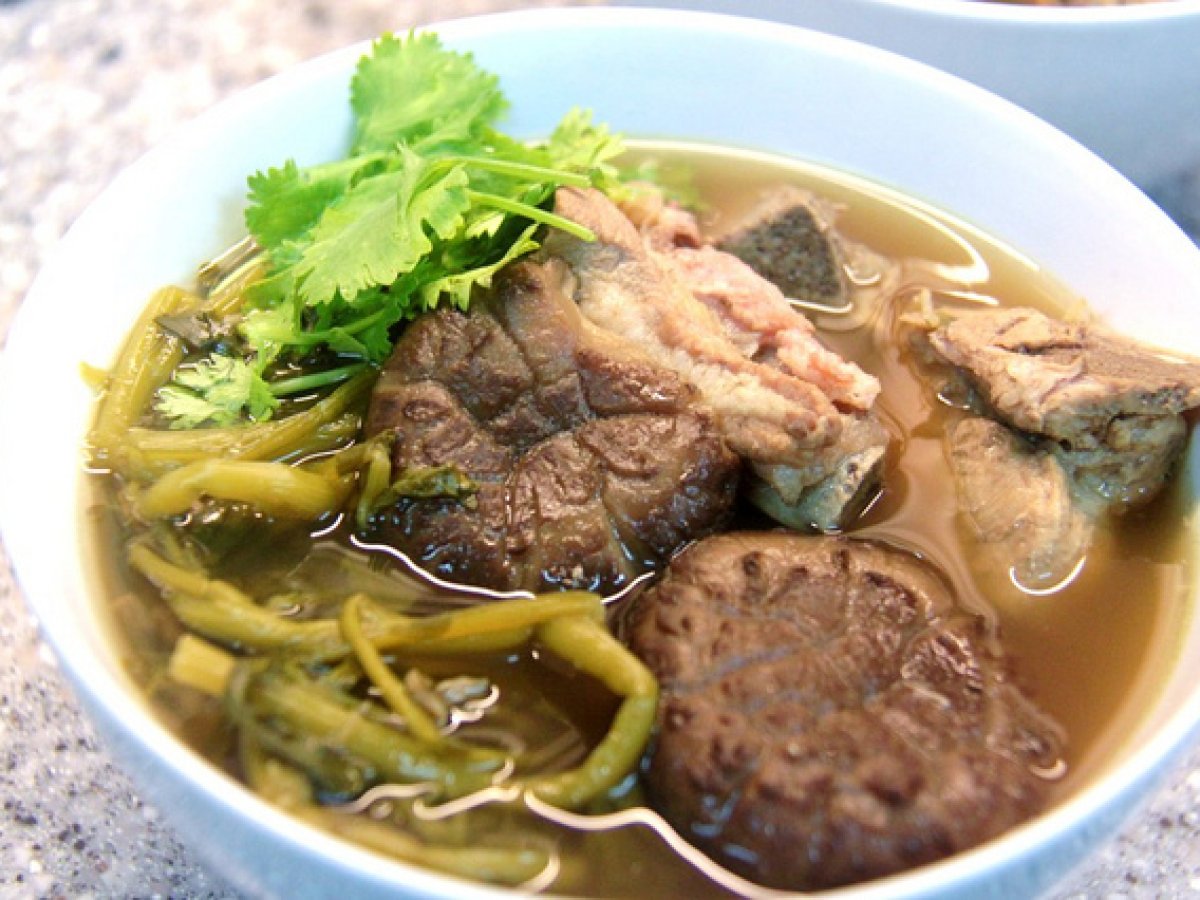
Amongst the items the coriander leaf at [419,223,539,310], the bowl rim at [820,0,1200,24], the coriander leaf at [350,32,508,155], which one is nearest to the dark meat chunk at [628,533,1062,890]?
the coriander leaf at [419,223,539,310]

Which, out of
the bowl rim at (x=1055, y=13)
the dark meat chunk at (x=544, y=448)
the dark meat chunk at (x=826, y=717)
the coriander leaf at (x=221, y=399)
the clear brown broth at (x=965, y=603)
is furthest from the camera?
the bowl rim at (x=1055, y=13)

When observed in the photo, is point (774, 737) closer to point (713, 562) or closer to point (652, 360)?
point (713, 562)

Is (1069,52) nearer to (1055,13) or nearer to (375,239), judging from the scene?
(1055,13)

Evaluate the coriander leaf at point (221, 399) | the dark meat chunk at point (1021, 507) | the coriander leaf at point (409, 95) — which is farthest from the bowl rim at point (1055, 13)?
the coriander leaf at point (221, 399)

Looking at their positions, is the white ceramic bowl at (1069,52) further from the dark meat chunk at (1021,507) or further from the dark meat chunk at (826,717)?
the dark meat chunk at (826,717)

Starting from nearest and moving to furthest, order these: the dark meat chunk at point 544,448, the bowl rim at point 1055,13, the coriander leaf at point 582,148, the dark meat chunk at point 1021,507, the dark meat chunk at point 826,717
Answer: the dark meat chunk at point 826,717, the dark meat chunk at point 544,448, the dark meat chunk at point 1021,507, the coriander leaf at point 582,148, the bowl rim at point 1055,13

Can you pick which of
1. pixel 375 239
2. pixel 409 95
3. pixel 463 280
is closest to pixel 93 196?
pixel 409 95

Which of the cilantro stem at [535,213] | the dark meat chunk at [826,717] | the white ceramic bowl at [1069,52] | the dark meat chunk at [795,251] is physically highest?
the white ceramic bowl at [1069,52]
